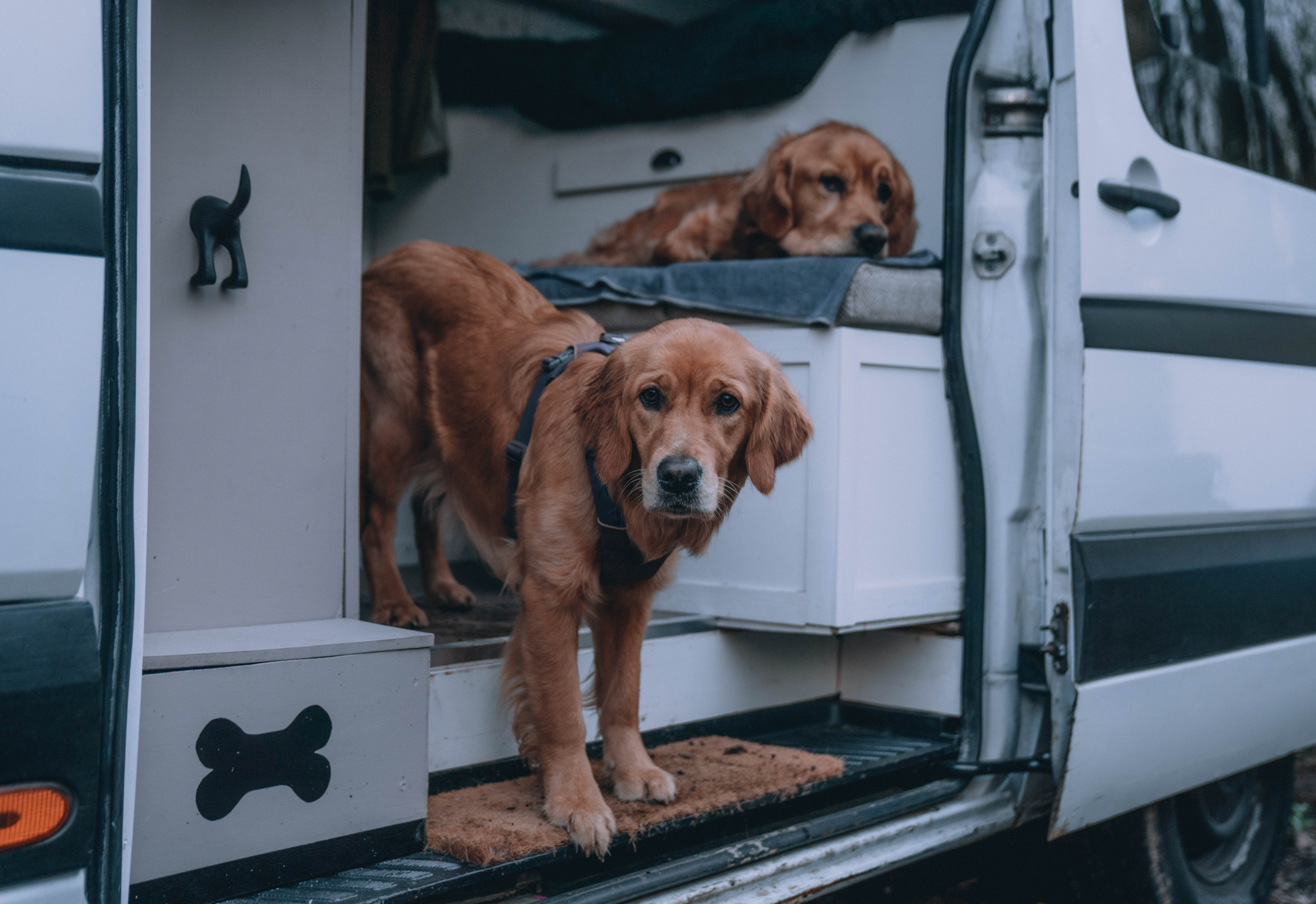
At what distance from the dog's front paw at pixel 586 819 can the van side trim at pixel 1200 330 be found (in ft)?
4.59

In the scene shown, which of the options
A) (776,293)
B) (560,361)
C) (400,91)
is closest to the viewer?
(560,361)

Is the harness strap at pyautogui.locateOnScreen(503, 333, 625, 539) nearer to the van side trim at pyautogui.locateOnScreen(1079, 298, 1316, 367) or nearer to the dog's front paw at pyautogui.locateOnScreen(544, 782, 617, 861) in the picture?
the dog's front paw at pyautogui.locateOnScreen(544, 782, 617, 861)

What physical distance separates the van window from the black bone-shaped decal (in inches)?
85.2

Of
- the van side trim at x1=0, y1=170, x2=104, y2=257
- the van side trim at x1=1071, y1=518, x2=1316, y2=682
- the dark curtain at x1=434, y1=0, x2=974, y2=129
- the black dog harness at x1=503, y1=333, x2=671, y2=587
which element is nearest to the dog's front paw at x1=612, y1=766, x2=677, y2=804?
the black dog harness at x1=503, y1=333, x2=671, y2=587

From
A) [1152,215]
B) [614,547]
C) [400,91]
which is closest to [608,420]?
[614,547]

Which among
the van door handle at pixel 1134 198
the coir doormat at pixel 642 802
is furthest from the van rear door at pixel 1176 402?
the coir doormat at pixel 642 802

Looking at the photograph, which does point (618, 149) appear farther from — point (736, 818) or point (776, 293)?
point (736, 818)

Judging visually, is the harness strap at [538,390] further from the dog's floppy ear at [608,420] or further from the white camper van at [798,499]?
the white camper van at [798,499]

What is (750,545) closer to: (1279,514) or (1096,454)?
(1096,454)

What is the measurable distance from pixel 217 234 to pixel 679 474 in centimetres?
85

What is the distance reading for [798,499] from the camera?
2.68m

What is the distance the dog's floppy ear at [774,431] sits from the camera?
217cm

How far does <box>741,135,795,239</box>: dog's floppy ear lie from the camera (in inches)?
138

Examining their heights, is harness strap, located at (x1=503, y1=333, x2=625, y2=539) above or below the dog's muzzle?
above
